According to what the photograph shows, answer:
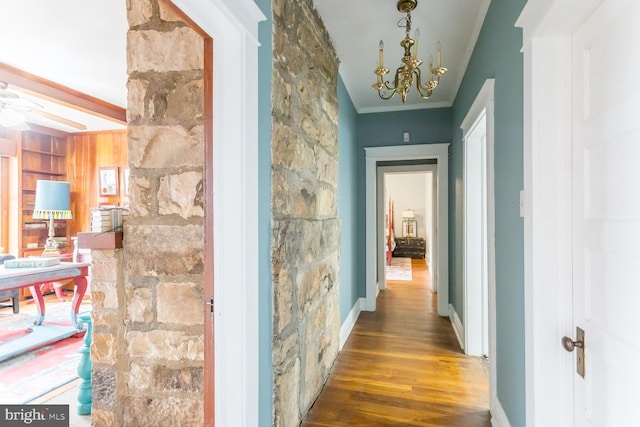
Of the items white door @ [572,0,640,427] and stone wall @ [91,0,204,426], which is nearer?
white door @ [572,0,640,427]

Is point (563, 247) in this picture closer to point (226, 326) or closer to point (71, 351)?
point (226, 326)

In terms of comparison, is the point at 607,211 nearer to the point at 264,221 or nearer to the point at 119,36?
the point at 264,221

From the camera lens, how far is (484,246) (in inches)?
113

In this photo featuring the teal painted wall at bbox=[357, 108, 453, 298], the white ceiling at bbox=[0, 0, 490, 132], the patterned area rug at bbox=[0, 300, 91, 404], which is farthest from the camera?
the teal painted wall at bbox=[357, 108, 453, 298]

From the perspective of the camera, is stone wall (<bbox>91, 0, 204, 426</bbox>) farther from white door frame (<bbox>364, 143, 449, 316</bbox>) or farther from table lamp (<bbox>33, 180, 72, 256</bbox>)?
table lamp (<bbox>33, 180, 72, 256</bbox>)

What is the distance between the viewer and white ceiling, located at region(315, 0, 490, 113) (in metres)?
2.16

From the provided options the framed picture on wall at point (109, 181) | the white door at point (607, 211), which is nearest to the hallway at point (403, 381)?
the white door at point (607, 211)

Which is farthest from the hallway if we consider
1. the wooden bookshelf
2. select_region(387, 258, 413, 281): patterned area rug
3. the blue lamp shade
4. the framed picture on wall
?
the wooden bookshelf

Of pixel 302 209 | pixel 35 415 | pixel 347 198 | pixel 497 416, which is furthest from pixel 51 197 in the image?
pixel 497 416

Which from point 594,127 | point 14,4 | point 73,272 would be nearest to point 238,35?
point 594,127

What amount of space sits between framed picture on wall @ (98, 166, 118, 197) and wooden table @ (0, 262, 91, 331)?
2298mm

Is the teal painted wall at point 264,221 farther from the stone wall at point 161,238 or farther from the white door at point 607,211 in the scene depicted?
the white door at point 607,211

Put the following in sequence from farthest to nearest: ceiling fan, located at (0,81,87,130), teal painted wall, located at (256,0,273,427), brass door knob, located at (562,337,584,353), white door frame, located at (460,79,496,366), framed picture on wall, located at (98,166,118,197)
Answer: framed picture on wall, located at (98,166,118,197) < ceiling fan, located at (0,81,87,130) < white door frame, located at (460,79,496,366) < teal painted wall, located at (256,0,273,427) < brass door knob, located at (562,337,584,353)

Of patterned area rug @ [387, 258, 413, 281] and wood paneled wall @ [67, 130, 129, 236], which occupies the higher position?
wood paneled wall @ [67, 130, 129, 236]
